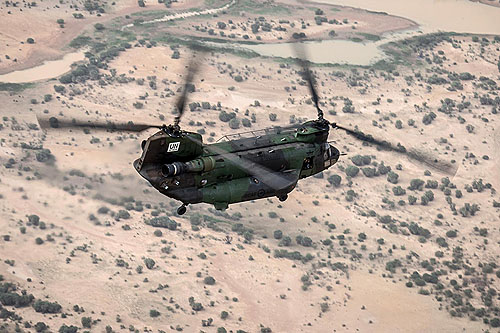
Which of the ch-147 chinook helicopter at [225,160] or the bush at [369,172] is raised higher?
the ch-147 chinook helicopter at [225,160]

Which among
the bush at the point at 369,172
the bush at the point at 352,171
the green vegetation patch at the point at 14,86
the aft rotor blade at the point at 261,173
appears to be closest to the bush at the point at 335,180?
the bush at the point at 352,171

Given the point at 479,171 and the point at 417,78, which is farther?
the point at 417,78

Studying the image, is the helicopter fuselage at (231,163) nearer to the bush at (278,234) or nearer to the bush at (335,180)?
the bush at (278,234)

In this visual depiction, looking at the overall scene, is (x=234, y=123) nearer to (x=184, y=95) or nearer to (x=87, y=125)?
(x=184, y=95)

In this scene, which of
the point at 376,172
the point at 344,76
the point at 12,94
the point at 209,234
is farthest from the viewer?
the point at 344,76

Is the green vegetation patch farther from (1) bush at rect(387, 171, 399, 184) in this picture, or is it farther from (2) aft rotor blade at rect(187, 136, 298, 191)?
(2) aft rotor blade at rect(187, 136, 298, 191)

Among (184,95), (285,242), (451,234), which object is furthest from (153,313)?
(184,95)

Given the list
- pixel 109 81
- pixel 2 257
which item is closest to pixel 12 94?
pixel 109 81

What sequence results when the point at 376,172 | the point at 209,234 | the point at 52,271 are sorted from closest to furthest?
the point at 52,271
the point at 209,234
the point at 376,172

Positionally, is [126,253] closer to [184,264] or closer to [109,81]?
[184,264]
